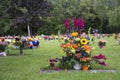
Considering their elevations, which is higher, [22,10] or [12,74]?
[22,10]

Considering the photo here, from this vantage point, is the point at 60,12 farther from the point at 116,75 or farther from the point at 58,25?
the point at 116,75

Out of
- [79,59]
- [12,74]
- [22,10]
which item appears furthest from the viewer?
[22,10]

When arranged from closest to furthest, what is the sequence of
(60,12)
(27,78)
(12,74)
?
(27,78) → (12,74) → (60,12)

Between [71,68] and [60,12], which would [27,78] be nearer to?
[71,68]

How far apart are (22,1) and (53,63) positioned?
11.2 meters

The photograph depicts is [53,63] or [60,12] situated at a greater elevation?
[60,12]

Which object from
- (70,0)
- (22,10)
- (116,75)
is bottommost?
(116,75)

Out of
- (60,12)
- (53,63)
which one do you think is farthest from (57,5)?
(53,63)

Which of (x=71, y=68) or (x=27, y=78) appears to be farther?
(x=71, y=68)

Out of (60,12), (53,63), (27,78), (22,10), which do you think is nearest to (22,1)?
(22,10)

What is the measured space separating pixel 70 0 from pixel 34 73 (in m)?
61.8

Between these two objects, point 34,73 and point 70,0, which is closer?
point 34,73

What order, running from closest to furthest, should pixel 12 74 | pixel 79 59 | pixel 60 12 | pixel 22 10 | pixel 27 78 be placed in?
pixel 27 78, pixel 12 74, pixel 79 59, pixel 22 10, pixel 60 12

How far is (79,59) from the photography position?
10.5 m
